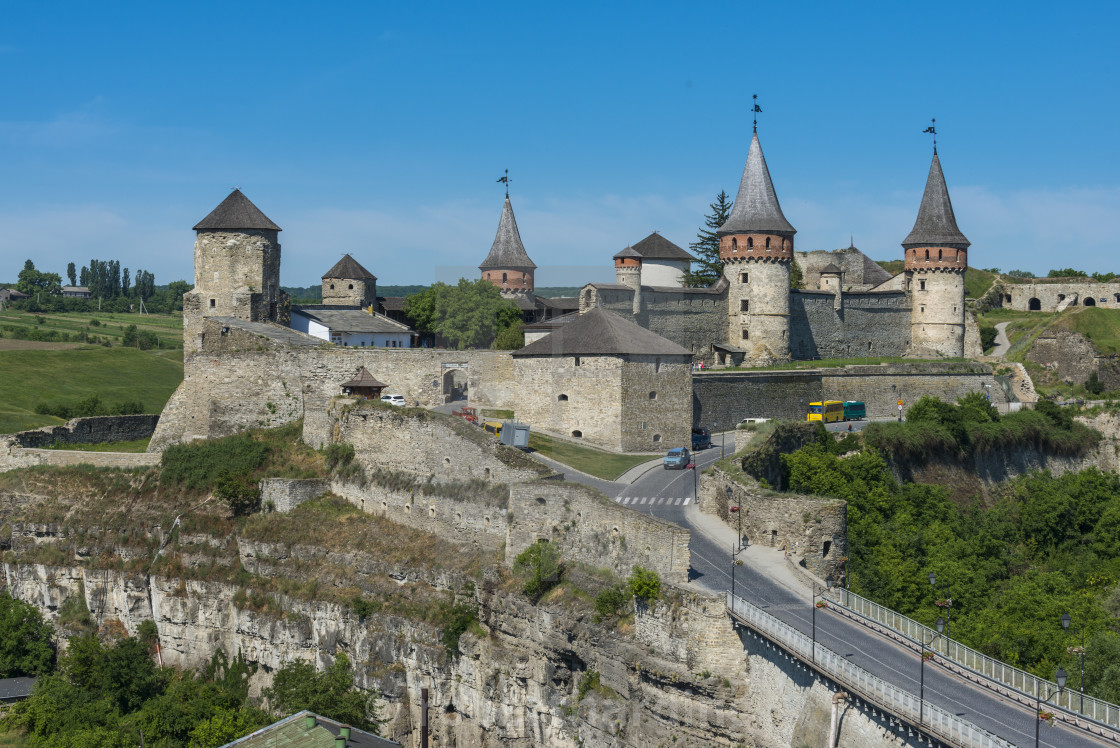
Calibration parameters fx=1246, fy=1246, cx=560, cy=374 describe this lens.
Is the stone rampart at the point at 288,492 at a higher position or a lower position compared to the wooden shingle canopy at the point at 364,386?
lower

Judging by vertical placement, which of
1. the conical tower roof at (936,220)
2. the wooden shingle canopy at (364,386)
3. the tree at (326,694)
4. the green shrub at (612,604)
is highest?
the conical tower roof at (936,220)

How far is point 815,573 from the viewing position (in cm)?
3634

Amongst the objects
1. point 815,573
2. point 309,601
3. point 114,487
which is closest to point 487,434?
point 309,601

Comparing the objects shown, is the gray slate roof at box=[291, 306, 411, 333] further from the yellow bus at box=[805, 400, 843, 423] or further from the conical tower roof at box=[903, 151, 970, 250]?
the conical tower roof at box=[903, 151, 970, 250]

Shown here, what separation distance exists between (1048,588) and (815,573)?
13.9 meters

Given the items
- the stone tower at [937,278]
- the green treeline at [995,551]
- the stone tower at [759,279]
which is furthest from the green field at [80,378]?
the stone tower at [937,278]

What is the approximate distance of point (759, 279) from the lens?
71625mm

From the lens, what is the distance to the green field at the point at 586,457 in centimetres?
4707

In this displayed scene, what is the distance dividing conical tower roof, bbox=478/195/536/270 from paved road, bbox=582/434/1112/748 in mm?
32114

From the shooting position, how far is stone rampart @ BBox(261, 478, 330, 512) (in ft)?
157

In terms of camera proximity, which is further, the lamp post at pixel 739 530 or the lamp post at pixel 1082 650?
the lamp post at pixel 739 530

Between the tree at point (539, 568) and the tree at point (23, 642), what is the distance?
2134 centimetres

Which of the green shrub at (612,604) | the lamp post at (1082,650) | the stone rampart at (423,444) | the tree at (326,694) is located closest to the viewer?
the lamp post at (1082,650)

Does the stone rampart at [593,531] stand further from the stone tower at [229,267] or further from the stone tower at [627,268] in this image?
the stone tower at [627,268]
